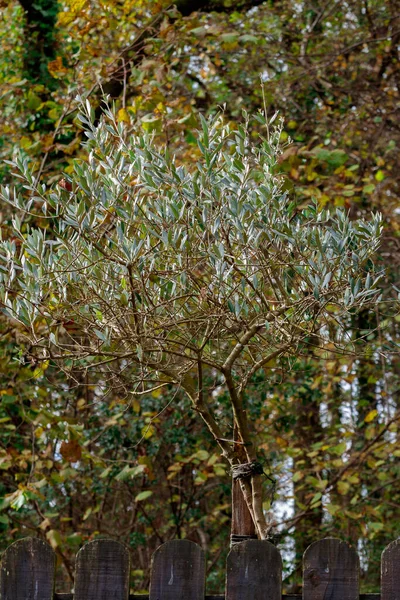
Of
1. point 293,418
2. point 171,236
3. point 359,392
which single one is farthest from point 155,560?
point 359,392

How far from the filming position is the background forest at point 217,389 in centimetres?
542

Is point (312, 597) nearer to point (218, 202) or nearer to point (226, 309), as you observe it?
point (226, 309)

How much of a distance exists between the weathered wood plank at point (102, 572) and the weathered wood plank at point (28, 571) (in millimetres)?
91

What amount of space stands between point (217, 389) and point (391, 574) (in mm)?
4256

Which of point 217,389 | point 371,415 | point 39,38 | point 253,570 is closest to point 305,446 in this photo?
point 217,389

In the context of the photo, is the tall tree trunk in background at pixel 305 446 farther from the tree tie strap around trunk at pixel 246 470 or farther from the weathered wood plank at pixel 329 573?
the weathered wood plank at pixel 329 573

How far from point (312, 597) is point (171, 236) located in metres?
1.19

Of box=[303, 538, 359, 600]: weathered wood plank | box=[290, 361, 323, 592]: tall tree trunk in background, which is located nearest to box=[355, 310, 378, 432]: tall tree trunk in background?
box=[290, 361, 323, 592]: tall tree trunk in background

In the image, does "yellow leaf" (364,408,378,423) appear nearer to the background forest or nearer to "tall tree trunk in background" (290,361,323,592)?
the background forest

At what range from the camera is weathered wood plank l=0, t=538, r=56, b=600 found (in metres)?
2.57

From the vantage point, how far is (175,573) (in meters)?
2.57

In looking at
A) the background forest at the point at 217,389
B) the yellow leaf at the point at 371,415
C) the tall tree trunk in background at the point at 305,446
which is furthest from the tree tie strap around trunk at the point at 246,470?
the tall tree trunk in background at the point at 305,446

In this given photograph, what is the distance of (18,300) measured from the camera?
2658mm

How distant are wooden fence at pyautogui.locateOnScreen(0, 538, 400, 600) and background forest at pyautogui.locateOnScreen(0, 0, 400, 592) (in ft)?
5.91
